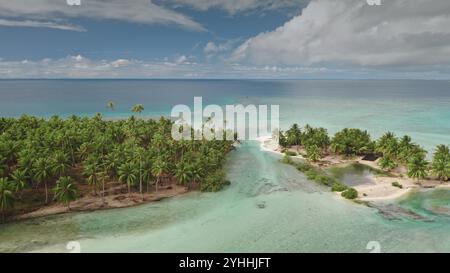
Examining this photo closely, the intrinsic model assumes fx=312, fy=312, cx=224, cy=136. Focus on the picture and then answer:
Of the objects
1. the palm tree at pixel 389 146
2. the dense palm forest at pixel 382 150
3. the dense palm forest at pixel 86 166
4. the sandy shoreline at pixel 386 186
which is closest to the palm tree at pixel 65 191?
the dense palm forest at pixel 86 166

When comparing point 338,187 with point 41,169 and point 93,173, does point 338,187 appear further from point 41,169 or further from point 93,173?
point 41,169

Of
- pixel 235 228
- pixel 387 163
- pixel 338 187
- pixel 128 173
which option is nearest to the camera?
pixel 235 228

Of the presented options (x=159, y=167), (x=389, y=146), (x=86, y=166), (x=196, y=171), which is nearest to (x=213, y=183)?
(x=196, y=171)

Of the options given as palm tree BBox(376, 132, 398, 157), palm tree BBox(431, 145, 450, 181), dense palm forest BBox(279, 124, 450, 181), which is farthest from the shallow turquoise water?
palm tree BBox(376, 132, 398, 157)

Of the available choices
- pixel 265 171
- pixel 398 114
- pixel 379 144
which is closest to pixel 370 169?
pixel 379 144

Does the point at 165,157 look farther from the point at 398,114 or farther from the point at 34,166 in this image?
the point at 398,114

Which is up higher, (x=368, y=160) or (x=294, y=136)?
(x=294, y=136)

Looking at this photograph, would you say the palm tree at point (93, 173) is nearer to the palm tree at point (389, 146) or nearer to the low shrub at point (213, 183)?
the low shrub at point (213, 183)

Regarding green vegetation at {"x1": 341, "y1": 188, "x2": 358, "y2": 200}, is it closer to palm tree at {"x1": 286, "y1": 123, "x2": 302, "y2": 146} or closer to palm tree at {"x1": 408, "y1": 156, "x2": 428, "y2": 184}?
palm tree at {"x1": 408, "y1": 156, "x2": 428, "y2": 184}
